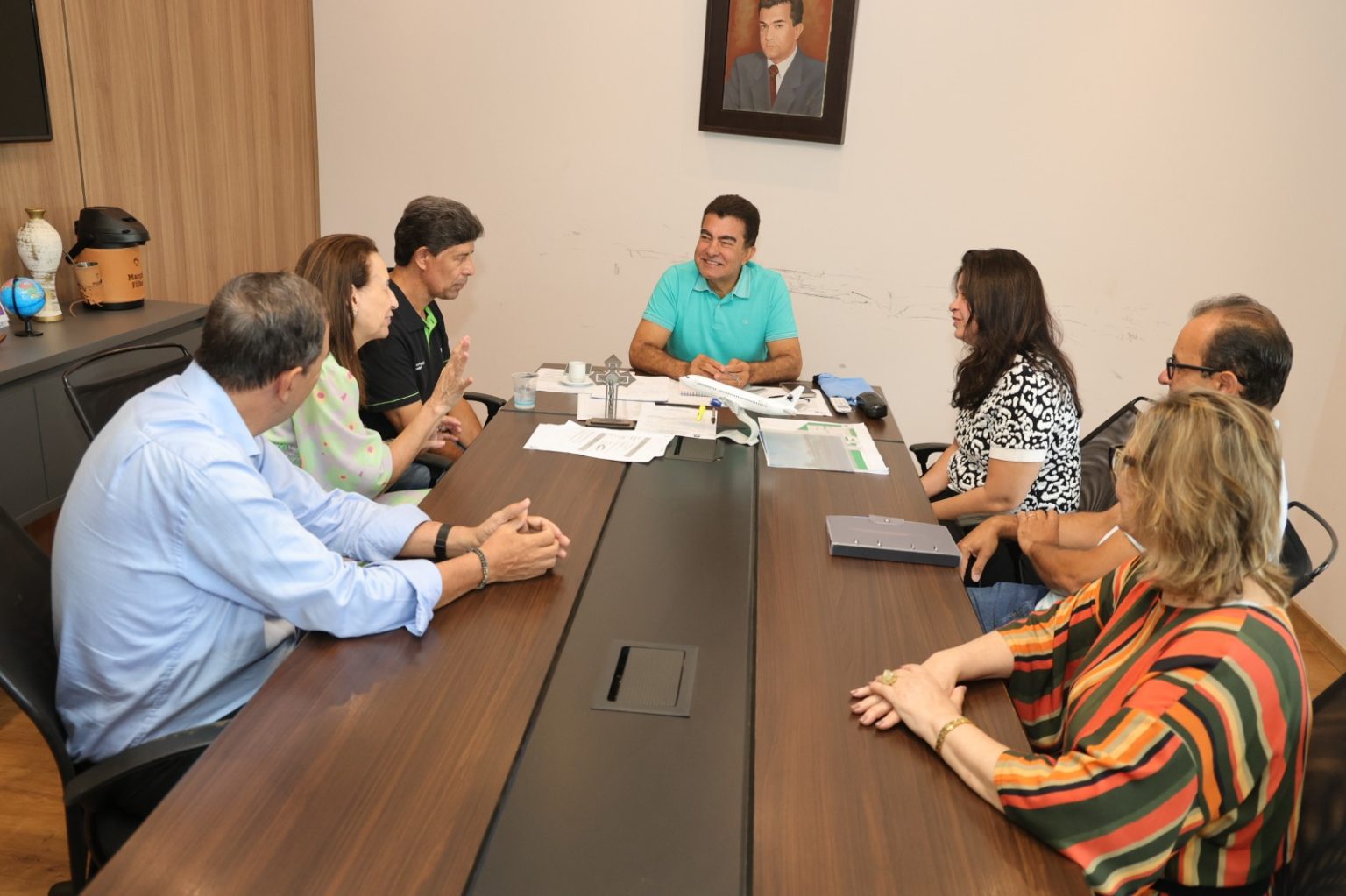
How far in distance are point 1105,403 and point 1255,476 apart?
3341mm

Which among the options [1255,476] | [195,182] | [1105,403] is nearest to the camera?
[1255,476]

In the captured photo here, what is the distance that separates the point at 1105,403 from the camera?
4355 millimetres

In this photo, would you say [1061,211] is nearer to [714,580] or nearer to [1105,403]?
[1105,403]

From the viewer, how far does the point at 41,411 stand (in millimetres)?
2629

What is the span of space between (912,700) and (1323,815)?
529mm

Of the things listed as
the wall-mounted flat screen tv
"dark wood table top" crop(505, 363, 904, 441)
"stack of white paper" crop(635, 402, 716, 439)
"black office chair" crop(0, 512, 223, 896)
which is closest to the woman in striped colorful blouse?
"black office chair" crop(0, 512, 223, 896)

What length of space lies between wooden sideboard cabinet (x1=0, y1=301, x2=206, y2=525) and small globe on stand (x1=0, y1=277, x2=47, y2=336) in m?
0.04

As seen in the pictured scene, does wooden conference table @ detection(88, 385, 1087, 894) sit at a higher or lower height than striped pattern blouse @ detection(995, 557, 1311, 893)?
lower

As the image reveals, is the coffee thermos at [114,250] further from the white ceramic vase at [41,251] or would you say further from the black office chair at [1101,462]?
the black office chair at [1101,462]

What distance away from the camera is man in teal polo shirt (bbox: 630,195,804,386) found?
3.50 metres

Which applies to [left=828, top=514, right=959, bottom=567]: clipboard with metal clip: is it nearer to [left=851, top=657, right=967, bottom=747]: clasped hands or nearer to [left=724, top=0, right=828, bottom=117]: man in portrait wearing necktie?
[left=851, top=657, right=967, bottom=747]: clasped hands

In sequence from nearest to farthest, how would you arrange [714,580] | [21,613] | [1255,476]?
[1255,476] < [21,613] < [714,580]

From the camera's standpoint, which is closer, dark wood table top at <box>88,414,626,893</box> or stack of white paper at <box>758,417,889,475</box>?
dark wood table top at <box>88,414,626,893</box>

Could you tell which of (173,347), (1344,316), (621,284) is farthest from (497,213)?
(1344,316)
